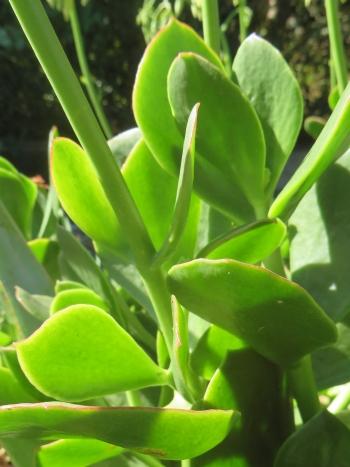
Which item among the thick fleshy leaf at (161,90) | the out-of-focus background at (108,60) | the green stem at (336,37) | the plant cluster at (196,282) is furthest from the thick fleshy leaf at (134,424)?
the out-of-focus background at (108,60)

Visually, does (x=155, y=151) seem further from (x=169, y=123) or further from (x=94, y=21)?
(x=94, y=21)

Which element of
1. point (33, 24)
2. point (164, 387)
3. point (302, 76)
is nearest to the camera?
point (33, 24)

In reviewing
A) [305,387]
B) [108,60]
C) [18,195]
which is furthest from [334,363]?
[108,60]

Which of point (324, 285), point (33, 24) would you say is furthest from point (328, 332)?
point (33, 24)

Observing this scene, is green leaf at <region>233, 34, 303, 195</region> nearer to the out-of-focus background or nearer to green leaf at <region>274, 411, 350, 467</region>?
green leaf at <region>274, 411, 350, 467</region>

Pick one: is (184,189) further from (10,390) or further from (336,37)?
(336,37)

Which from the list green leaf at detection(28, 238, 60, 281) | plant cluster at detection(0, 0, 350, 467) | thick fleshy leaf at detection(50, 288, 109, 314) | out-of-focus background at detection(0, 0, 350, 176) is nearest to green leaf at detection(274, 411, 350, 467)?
plant cluster at detection(0, 0, 350, 467)

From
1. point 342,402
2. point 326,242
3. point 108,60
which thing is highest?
point 326,242

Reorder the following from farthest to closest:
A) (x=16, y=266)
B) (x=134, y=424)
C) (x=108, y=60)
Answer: (x=108, y=60)
(x=16, y=266)
(x=134, y=424)
